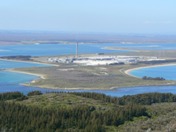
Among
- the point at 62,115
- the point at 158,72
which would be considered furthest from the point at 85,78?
the point at 62,115

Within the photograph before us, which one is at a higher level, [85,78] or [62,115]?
[62,115]

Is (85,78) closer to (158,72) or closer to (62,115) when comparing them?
(158,72)

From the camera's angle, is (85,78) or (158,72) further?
(158,72)

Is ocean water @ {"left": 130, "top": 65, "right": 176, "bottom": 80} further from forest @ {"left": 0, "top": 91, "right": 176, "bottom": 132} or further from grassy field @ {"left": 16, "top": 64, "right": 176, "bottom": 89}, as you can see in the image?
forest @ {"left": 0, "top": 91, "right": 176, "bottom": 132}

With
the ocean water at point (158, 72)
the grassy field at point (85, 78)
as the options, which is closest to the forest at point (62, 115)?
the grassy field at point (85, 78)

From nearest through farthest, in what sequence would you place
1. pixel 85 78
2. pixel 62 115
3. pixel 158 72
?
1. pixel 62 115
2. pixel 85 78
3. pixel 158 72

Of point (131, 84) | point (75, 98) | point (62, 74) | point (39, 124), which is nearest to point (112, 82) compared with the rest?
point (131, 84)

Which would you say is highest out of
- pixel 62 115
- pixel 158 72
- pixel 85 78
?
pixel 62 115

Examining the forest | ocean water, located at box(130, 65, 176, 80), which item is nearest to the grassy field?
ocean water, located at box(130, 65, 176, 80)
